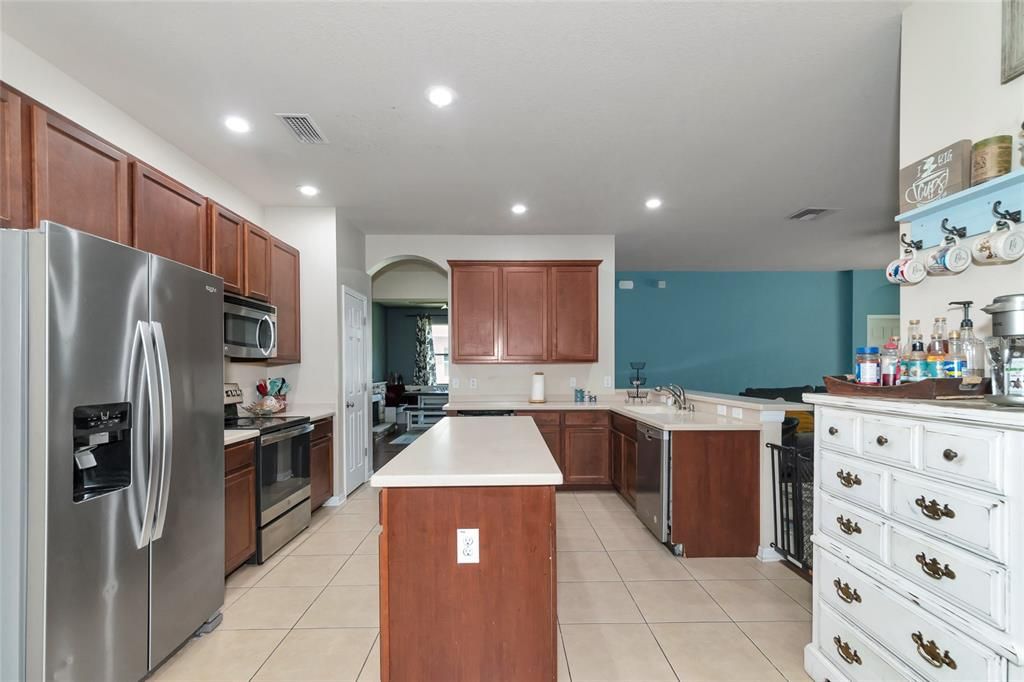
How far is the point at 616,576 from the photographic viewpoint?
2.82m

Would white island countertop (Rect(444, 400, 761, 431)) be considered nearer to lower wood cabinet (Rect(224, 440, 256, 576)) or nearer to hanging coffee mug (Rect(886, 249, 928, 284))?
hanging coffee mug (Rect(886, 249, 928, 284))

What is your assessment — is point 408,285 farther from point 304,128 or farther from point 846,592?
point 846,592

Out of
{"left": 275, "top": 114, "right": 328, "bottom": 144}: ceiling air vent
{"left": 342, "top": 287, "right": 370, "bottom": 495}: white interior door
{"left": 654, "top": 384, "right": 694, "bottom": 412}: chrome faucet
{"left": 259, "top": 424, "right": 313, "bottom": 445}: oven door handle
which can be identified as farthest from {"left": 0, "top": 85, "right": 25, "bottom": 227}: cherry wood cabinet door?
{"left": 654, "top": 384, "right": 694, "bottom": 412}: chrome faucet

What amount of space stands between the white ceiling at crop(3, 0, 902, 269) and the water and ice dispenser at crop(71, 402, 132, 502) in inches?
61.4

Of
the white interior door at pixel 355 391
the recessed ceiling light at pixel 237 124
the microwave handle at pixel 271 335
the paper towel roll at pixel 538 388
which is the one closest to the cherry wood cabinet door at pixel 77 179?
the recessed ceiling light at pixel 237 124

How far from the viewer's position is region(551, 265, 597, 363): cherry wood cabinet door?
5.01 m

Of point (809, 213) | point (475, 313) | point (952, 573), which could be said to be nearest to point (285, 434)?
point (475, 313)

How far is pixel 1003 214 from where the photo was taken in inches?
56.0

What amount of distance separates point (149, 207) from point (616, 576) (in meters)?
3.33

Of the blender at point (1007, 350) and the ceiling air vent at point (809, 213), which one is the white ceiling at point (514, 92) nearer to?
the ceiling air vent at point (809, 213)

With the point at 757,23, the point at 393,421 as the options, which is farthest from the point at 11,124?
the point at 393,421

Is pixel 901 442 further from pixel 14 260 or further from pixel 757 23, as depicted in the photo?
pixel 14 260

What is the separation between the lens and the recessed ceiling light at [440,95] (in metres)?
2.35

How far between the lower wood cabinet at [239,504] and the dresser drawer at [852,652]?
292 cm
